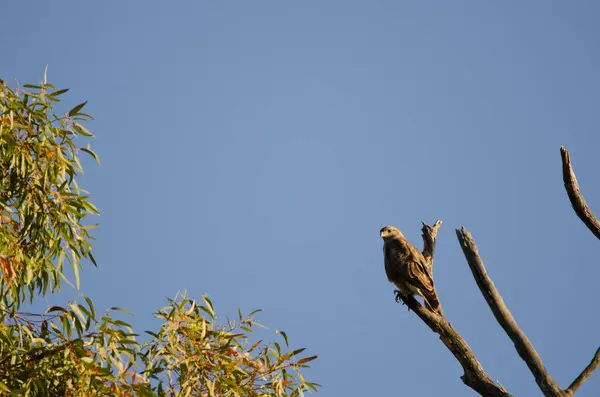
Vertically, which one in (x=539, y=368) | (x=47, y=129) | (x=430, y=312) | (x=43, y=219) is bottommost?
(x=539, y=368)

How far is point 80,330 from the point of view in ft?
18.5

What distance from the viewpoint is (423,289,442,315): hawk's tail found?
7.82 m

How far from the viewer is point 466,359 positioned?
668 centimetres

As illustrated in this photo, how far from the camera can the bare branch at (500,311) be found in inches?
250

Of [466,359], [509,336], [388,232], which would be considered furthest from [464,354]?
[388,232]

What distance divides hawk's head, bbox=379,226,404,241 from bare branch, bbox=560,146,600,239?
3.92m

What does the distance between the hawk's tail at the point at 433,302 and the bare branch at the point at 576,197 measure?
5.93ft

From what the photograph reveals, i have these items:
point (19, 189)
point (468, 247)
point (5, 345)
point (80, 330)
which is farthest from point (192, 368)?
point (468, 247)

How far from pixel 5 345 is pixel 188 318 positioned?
1.32 meters

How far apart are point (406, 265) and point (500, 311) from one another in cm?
236

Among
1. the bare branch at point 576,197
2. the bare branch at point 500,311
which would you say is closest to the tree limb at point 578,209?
the bare branch at point 576,197

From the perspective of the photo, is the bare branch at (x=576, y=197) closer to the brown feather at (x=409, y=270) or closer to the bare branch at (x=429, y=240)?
the brown feather at (x=409, y=270)

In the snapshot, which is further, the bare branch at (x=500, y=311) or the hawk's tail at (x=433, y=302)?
the hawk's tail at (x=433, y=302)

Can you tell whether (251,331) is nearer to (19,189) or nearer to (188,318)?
(188,318)
